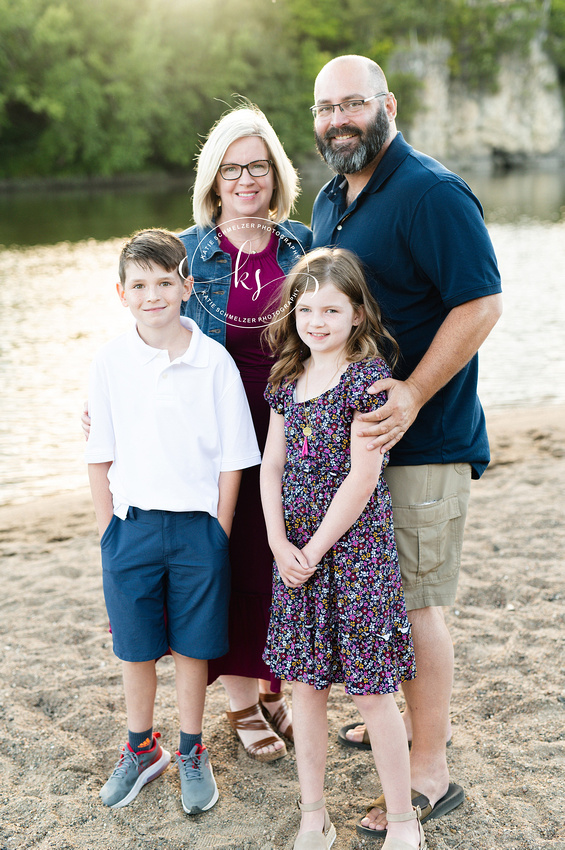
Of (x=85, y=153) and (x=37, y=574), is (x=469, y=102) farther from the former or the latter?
(x=37, y=574)

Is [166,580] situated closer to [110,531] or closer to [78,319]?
[110,531]

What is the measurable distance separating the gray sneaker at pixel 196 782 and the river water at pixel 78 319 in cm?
402

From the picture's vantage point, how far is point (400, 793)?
6.94 feet

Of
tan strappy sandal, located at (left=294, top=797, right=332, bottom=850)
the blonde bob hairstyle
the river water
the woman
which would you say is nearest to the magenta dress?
the woman

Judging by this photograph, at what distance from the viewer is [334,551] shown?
6.83 ft

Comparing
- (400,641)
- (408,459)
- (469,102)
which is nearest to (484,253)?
(408,459)

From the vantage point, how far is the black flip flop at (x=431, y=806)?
2264mm

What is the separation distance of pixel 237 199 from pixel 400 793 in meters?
1.96

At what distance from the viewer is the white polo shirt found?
89.4 inches

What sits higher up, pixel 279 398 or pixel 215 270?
pixel 215 270

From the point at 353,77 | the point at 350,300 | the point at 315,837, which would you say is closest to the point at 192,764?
the point at 315,837

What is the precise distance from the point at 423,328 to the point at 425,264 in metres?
0.22

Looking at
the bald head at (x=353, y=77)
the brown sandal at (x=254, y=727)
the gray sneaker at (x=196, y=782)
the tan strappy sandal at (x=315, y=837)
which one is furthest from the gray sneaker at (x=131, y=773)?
the bald head at (x=353, y=77)

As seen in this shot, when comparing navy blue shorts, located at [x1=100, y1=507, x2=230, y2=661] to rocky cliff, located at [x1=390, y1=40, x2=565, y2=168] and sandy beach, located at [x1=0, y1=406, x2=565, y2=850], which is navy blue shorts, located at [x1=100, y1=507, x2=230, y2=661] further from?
rocky cliff, located at [x1=390, y1=40, x2=565, y2=168]
